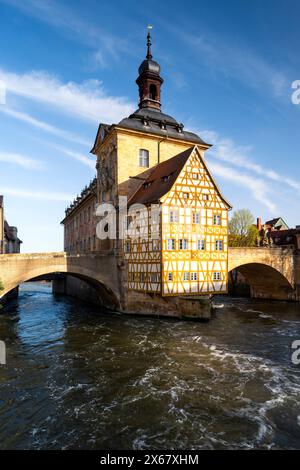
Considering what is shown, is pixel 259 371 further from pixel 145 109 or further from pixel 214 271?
pixel 145 109

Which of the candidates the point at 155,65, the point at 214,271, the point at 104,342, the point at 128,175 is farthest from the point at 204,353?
the point at 155,65

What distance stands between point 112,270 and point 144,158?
971 cm

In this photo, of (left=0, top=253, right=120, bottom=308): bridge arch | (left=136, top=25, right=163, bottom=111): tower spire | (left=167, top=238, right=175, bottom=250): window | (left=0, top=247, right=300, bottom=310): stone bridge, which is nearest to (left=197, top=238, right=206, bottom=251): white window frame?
(left=167, top=238, right=175, bottom=250): window

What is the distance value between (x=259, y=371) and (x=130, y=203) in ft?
49.3

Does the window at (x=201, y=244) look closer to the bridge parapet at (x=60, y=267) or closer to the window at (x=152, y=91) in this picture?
the bridge parapet at (x=60, y=267)

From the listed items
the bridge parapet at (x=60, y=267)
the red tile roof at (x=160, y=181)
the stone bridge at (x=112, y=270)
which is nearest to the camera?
the bridge parapet at (x=60, y=267)

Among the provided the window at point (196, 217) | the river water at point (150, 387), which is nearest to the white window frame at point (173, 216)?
the window at point (196, 217)

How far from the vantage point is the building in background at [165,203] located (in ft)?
65.9

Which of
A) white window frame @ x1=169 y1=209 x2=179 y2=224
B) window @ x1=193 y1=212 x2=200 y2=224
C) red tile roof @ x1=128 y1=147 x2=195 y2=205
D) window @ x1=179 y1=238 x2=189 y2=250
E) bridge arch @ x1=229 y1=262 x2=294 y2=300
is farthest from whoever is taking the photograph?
bridge arch @ x1=229 y1=262 x2=294 y2=300

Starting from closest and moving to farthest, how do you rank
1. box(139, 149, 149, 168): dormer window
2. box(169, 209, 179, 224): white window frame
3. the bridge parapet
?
the bridge parapet → box(169, 209, 179, 224): white window frame → box(139, 149, 149, 168): dormer window

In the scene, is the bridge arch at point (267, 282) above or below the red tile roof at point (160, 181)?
below

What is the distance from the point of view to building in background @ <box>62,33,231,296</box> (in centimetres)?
2008

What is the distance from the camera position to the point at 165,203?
19.8 m

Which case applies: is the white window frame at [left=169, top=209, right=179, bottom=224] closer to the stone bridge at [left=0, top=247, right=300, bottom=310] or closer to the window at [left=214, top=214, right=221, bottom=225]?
the window at [left=214, top=214, right=221, bottom=225]
